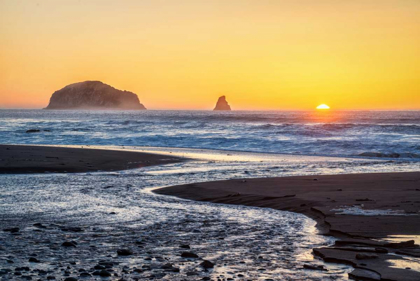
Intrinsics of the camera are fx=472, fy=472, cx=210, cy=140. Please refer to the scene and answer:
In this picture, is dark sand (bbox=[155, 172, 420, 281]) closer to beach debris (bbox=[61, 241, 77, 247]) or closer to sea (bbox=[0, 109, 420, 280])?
sea (bbox=[0, 109, 420, 280])

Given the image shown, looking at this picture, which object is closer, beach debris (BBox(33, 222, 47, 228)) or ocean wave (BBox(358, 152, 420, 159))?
beach debris (BBox(33, 222, 47, 228))

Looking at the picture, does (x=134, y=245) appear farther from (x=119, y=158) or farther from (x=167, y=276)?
(x=119, y=158)

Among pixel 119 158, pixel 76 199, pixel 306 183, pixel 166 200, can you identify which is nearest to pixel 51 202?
pixel 76 199

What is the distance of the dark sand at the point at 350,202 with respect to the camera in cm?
536

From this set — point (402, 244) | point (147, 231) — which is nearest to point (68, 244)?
point (147, 231)

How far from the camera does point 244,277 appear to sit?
4.75 m

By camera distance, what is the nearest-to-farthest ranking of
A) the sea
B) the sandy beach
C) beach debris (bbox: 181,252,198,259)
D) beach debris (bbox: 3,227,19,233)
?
the sea
the sandy beach
beach debris (bbox: 181,252,198,259)
beach debris (bbox: 3,227,19,233)

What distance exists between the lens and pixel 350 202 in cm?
920

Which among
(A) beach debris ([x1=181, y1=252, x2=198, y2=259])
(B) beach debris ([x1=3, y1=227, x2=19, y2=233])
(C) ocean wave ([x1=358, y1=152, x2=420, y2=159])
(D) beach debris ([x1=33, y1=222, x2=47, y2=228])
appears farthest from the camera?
(C) ocean wave ([x1=358, y1=152, x2=420, y2=159])

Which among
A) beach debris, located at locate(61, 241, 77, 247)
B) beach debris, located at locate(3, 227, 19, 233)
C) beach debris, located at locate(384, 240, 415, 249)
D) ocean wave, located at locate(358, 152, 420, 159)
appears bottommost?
beach debris, located at locate(3, 227, 19, 233)

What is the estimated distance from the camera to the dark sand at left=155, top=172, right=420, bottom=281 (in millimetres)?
5355

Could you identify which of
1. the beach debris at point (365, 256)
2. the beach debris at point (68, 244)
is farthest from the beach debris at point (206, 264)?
the beach debris at point (68, 244)

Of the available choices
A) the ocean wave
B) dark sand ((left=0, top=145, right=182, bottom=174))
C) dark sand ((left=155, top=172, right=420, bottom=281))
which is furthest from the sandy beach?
→ the ocean wave

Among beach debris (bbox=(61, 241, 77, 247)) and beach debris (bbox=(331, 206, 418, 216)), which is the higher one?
beach debris (bbox=(331, 206, 418, 216))
